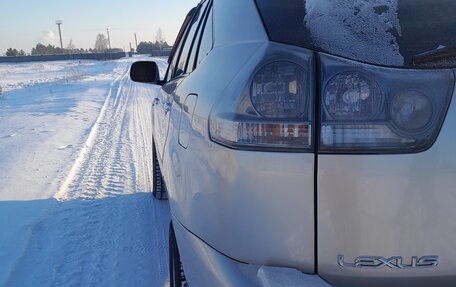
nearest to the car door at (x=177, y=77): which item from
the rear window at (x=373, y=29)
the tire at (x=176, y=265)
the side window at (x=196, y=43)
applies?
the side window at (x=196, y=43)

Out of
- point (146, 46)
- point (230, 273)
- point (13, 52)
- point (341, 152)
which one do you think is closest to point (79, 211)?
point (230, 273)

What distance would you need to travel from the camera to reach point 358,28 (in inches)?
59.8

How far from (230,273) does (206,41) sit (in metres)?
1.40

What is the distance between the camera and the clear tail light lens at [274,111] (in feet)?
4.68

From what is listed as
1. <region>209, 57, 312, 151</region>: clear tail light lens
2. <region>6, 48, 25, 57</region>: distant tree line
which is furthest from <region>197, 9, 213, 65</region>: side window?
<region>6, 48, 25, 57</region>: distant tree line

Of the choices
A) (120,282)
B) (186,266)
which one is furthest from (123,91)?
(186,266)

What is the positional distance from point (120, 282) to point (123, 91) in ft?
53.6

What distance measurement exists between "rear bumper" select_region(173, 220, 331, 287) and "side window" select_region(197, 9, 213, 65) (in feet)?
3.24

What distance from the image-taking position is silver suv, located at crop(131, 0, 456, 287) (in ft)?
4.46

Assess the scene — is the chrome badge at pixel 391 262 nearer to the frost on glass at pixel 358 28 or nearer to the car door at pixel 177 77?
the frost on glass at pixel 358 28

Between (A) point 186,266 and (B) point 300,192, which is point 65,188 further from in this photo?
(B) point 300,192

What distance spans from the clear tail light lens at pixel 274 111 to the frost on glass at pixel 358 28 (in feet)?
0.42

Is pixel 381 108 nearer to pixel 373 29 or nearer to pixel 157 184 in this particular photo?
pixel 373 29

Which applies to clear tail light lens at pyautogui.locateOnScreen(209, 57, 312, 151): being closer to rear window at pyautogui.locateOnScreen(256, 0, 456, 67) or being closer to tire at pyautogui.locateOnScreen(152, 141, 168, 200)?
rear window at pyautogui.locateOnScreen(256, 0, 456, 67)
